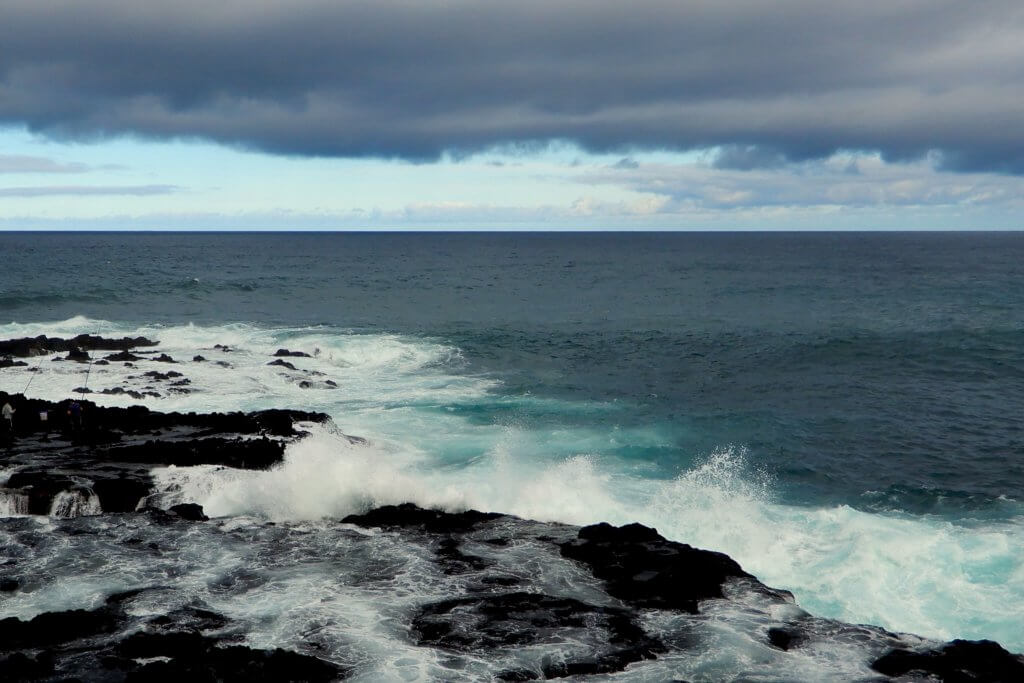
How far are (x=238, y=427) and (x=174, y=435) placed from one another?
1782 mm

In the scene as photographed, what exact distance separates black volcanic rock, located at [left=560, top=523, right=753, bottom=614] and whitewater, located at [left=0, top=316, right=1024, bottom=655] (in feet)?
8.54

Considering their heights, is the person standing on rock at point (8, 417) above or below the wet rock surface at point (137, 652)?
above

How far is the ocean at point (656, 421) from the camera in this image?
60.1ft

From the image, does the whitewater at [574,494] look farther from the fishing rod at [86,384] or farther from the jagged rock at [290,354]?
the jagged rock at [290,354]

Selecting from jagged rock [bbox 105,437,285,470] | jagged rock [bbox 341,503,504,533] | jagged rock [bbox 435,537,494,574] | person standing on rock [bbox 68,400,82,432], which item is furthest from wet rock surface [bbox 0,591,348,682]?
person standing on rock [bbox 68,400,82,432]

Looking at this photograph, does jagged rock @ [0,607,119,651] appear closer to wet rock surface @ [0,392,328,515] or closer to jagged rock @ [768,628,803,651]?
wet rock surface @ [0,392,328,515]

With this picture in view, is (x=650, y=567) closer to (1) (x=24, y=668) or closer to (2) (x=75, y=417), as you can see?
(1) (x=24, y=668)

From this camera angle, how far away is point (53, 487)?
1933cm

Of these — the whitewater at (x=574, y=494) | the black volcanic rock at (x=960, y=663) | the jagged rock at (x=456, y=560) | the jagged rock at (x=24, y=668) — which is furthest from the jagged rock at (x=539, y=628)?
the jagged rock at (x=24, y=668)

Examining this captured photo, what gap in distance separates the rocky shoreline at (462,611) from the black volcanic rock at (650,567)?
0.09 feet

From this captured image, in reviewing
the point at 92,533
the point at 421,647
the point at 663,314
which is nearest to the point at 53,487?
the point at 92,533

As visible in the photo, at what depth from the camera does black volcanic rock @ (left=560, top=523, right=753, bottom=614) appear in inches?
605

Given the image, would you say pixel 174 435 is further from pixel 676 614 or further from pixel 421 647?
pixel 676 614

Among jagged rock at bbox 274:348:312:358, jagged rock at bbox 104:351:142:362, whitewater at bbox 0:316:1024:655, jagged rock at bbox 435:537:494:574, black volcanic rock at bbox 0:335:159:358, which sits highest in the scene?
black volcanic rock at bbox 0:335:159:358
